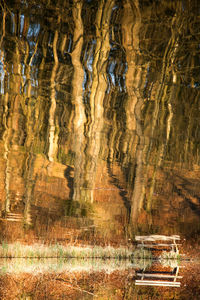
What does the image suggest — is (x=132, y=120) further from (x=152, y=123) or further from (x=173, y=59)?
(x=173, y=59)

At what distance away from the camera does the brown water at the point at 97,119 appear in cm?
130

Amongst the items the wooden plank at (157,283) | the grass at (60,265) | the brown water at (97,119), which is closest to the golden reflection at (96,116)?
the brown water at (97,119)

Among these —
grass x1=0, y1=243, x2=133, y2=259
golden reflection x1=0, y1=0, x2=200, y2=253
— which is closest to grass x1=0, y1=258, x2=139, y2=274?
grass x1=0, y1=243, x2=133, y2=259

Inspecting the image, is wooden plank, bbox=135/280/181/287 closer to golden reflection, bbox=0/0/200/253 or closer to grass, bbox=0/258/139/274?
grass, bbox=0/258/139/274

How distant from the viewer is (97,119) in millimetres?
1368

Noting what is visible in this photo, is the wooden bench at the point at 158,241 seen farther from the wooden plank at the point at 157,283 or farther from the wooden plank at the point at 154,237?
the wooden plank at the point at 157,283

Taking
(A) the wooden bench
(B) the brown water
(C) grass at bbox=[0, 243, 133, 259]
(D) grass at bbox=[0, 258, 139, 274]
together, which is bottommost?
(D) grass at bbox=[0, 258, 139, 274]

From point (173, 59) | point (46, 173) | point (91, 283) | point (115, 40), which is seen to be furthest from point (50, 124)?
point (91, 283)

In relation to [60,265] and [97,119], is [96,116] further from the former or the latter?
[60,265]

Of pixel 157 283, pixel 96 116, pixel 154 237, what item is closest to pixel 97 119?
pixel 96 116

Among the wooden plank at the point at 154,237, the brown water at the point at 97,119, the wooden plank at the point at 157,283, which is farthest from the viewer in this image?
the wooden plank at the point at 154,237

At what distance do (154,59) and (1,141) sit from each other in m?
0.91

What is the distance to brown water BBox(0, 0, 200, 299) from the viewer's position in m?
1.30

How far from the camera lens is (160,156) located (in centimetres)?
143
